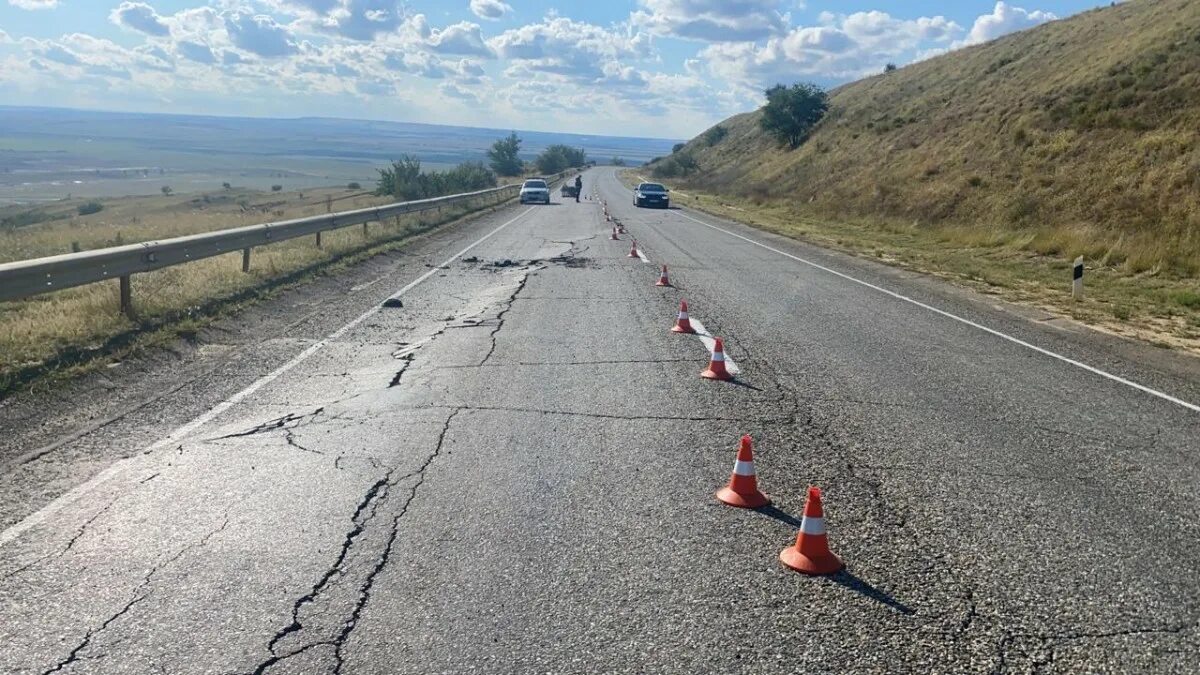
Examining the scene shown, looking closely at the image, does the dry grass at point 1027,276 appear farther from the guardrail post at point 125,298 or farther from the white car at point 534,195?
the white car at point 534,195

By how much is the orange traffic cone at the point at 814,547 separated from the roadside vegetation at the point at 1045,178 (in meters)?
9.14

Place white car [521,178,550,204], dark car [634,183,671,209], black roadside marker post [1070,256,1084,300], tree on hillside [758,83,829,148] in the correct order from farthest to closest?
1. tree on hillside [758,83,829,148]
2. white car [521,178,550,204]
3. dark car [634,183,671,209]
4. black roadside marker post [1070,256,1084,300]

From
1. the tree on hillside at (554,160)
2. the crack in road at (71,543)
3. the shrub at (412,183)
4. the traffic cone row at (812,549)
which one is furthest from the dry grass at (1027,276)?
the tree on hillside at (554,160)

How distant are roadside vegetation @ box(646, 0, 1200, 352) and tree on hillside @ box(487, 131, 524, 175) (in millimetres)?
39935

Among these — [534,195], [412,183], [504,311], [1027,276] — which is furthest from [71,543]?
[412,183]

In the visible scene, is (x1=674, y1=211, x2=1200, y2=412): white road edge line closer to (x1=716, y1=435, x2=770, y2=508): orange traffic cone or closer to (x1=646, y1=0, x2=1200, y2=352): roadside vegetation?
(x1=646, y1=0, x2=1200, y2=352): roadside vegetation

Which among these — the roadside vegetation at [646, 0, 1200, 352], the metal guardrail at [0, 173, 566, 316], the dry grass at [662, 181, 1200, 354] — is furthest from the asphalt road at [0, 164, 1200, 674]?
the roadside vegetation at [646, 0, 1200, 352]

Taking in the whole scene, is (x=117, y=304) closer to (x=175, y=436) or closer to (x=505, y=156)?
(x=175, y=436)

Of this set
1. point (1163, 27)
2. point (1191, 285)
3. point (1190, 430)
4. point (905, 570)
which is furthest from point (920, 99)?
point (905, 570)

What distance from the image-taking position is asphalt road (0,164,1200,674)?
3.48m

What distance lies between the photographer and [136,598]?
149 inches

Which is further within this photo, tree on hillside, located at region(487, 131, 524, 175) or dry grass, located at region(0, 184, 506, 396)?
tree on hillside, located at region(487, 131, 524, 175)

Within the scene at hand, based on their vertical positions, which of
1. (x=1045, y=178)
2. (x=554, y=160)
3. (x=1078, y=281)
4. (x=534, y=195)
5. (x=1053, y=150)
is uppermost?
(x=1053, y=150)

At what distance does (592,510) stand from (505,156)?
92445 mm
